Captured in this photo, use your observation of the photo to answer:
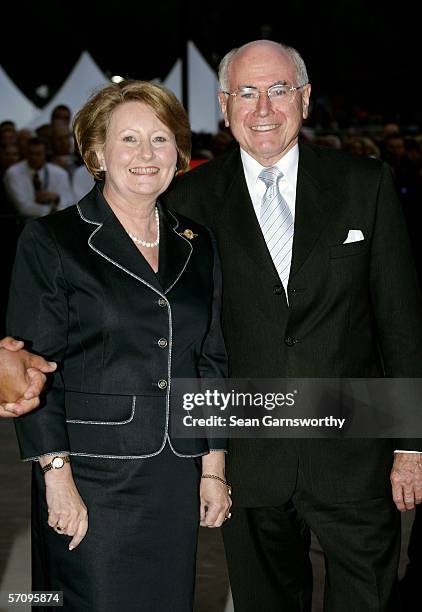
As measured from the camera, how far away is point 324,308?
322 cm

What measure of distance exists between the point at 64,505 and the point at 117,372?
0.36m

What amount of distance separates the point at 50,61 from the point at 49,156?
1881 cm

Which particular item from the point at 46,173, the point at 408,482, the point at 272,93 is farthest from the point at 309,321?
the point at 46,173

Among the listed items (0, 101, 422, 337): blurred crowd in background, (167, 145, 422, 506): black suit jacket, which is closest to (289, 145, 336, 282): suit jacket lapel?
(167, 145, 422, 506): black suit jacket

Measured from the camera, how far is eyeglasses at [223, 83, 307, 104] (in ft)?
10.7

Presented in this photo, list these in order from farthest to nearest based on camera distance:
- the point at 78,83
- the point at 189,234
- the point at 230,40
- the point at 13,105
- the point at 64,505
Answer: the point at 230,40 < the point at 78,83 < the point at 13,105 < the point at 189,234 < the point at 64,505

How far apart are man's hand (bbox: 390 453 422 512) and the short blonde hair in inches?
45.1

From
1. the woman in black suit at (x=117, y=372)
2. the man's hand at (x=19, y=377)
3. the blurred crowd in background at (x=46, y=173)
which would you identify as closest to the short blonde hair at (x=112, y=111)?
the woman in black suit at (x=117, y=372)

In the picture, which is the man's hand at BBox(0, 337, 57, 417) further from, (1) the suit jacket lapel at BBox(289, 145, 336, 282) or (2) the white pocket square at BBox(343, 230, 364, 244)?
(2) the white pocket square at BBox(343, 230, 364, 244)

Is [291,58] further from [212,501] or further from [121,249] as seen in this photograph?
[212,501]

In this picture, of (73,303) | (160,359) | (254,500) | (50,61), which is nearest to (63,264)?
(73,303)

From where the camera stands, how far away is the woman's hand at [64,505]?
2.78m

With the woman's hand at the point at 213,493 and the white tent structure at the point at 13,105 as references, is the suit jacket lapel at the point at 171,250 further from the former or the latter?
the white tent structure at the point at 13,105

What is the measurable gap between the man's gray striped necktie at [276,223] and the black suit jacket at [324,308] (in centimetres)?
4
